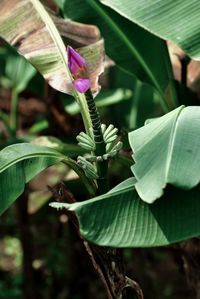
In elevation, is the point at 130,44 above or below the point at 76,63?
below

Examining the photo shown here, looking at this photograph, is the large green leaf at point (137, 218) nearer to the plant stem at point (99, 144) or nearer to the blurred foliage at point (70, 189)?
the plant stem at point (99, 144)

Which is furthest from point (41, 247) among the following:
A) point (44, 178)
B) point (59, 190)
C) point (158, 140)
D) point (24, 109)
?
point (158, 140)

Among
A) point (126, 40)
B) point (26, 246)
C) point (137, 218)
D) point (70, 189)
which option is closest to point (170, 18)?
point (126, 40)

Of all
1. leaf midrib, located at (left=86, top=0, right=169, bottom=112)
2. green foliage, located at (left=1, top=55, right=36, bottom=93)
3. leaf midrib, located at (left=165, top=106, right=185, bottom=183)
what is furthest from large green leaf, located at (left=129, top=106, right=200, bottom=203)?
green foliage, located at (left=1, top=55, right=36, bottom=93)

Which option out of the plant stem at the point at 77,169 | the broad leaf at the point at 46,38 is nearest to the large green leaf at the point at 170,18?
the broad leaf at the point at 46,38

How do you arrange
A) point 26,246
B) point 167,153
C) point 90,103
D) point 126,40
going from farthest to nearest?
point 26,246 → point 126,40 → point 90,103 → point 167,153

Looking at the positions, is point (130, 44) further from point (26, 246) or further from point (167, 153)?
point (26, 246)
